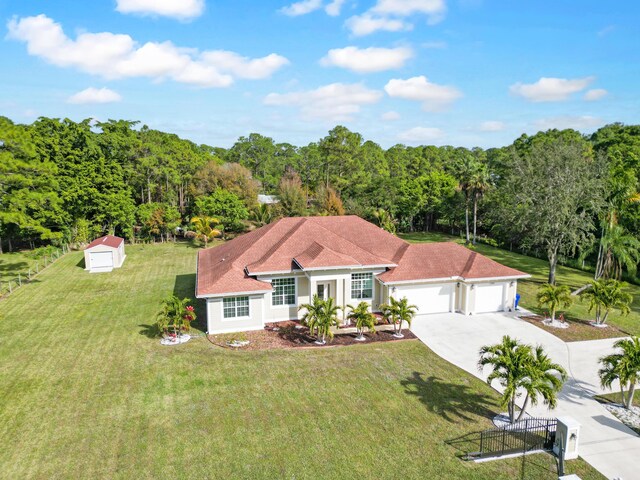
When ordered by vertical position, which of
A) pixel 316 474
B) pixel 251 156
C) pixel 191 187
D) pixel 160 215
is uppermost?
pixel 251 156

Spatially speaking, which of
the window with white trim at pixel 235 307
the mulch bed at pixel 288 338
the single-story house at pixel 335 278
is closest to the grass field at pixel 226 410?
the mulch bed at pixel 288 338

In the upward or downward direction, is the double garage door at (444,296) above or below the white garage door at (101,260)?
below

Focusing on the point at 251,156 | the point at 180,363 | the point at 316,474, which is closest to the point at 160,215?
the point at 180,363

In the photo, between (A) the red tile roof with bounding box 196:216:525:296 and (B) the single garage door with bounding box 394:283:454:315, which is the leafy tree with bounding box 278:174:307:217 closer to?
(A) the red tile roof with bounding box 196:216:525:296

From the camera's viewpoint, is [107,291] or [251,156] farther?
[251,156]

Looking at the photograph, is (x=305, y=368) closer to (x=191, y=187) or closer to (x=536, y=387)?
(x=536, y=387)

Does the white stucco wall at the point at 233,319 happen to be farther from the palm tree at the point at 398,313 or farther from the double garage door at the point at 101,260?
the double garage door at the point at 101,260
